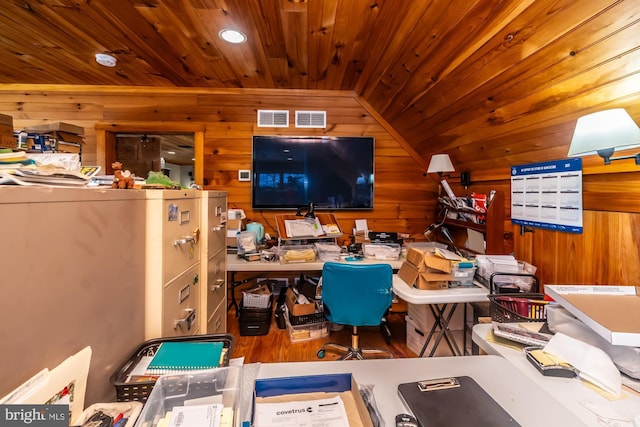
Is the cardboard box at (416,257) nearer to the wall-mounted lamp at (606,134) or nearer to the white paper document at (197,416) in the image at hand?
the wall-mounted lamp at (606,134)

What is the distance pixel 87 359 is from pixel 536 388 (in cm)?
120

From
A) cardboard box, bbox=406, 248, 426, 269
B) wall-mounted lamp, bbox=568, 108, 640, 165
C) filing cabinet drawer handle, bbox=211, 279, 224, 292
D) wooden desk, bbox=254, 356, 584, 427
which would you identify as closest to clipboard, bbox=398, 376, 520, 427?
wooden desk, bbox=254, 356, 584, 427

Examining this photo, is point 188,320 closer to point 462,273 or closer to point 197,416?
point 197,416

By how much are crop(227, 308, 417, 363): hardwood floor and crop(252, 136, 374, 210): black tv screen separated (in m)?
1.27

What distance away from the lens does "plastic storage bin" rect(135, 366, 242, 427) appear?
666 mm

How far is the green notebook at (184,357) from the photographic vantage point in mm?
795

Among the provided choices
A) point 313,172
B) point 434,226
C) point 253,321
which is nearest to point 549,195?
point 434,226

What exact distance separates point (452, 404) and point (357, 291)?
1.19 m

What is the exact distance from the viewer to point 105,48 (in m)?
2.12

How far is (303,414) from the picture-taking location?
0.68 metres

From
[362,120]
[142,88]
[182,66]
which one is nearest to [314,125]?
[362,120]

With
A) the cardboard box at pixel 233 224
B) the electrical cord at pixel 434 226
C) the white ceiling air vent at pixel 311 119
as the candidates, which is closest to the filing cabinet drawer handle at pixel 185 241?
the cardboard box at pixel 233 224

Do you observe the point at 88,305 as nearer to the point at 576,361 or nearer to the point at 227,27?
the point at 576,361

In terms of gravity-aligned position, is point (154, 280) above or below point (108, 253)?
below
